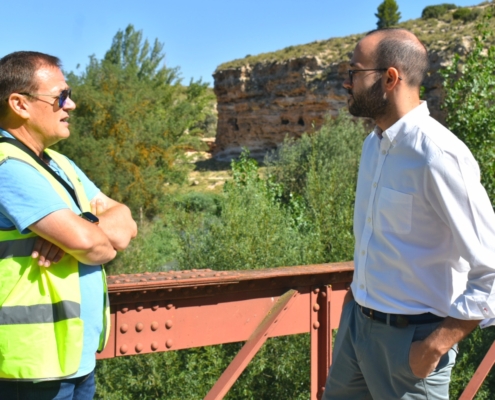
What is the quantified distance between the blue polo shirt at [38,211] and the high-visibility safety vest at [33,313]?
49 mm

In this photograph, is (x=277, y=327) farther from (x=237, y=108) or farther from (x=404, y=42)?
(x=237, y=108)

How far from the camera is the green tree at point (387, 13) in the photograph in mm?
47194

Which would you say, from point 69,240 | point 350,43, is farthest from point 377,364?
point 350,43

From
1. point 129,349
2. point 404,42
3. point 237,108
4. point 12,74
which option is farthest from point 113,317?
point 237,108

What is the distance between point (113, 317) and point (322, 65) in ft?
102

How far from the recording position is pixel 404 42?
6.85 ft

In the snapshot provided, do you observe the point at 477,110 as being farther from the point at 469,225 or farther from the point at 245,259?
the point at 469,225

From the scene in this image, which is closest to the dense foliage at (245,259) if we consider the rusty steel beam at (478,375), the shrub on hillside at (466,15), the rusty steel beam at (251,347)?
the rusty steel beam at (251,347)

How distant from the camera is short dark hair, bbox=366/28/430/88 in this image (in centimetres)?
207

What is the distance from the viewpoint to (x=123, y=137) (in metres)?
20.5

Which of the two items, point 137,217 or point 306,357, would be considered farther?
point 137,217

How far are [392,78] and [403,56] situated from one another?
91 mm

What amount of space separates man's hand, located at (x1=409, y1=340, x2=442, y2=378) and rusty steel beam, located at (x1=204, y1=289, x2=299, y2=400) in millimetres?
773

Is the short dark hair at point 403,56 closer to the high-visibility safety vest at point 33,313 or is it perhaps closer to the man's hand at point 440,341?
the man's hand at point 440,341
